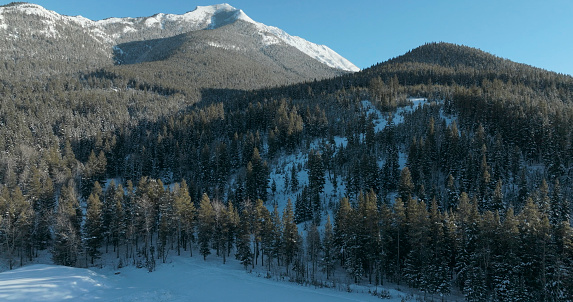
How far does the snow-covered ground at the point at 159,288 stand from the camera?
3641cm

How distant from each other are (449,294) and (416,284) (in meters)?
4.53

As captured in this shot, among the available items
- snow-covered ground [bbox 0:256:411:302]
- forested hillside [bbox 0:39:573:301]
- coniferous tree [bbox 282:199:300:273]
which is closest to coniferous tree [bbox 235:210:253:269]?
forested hillside [bbox 0:39:573:301]

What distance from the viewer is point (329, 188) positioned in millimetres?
94250

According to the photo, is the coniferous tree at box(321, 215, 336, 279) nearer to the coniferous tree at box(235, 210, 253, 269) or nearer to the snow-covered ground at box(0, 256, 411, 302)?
the snow-covered ground at box(0, 256, 411, 302)

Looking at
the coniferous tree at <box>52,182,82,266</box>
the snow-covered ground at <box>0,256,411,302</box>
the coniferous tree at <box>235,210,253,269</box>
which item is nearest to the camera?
the snow-covered ground at <box>0,256,411,302</box>

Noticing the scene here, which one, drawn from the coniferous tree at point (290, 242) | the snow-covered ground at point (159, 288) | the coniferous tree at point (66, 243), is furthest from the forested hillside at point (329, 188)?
the snow-covered ground at point (159, 288)

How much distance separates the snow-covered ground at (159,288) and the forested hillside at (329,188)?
305 inches

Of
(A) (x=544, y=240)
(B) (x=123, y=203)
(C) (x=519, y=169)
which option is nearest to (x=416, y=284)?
(A) (x=544, y=240)

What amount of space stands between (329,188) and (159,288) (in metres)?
61.2

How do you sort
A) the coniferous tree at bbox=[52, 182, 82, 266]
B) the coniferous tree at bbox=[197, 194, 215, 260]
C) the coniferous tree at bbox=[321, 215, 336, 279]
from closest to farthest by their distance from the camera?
the coniferous tree at bbox=[321, 215, 336, 279] < the coniferous tree at bbox=[52, 182, 82, 266] < the coniferous tree at bbox=[197, 194, 215, 260]

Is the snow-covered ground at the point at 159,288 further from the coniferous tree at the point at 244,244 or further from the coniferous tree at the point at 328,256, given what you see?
the coniferous tree at the point at 328,256

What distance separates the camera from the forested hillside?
45.7 meters

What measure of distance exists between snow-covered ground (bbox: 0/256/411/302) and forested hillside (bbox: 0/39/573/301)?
25.4ft

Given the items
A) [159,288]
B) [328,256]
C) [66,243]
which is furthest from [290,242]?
[66,243]
